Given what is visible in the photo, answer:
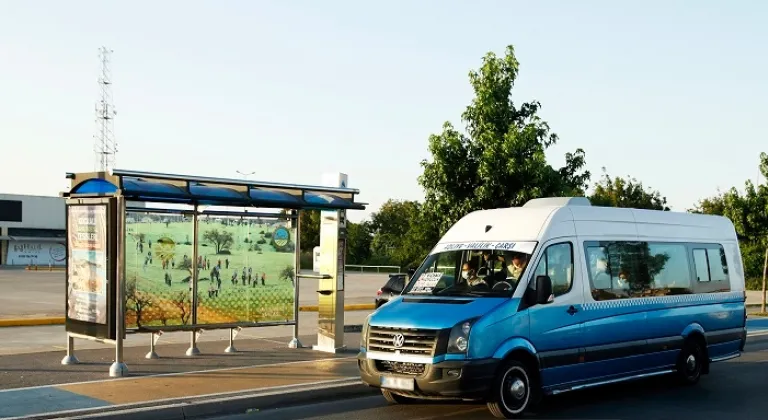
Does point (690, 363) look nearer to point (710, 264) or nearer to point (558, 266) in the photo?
point (710, 264)

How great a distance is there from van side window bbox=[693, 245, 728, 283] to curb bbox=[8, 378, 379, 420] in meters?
5.46

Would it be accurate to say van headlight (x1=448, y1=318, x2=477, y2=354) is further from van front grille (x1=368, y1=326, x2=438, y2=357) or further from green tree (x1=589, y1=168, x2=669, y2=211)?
green tree (x1=589, y1=168, x2=669, y2=211)

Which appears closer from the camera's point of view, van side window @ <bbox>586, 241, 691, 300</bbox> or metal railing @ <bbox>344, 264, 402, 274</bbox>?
van side window @ <bbox>586, 241, 691, 300</bbox>

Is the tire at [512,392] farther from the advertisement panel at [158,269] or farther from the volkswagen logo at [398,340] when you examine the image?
the advertisement panel at [158,269]

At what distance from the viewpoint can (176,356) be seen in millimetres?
14914

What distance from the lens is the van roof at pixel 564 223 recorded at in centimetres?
1109

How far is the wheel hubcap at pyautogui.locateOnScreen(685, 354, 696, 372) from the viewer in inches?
514

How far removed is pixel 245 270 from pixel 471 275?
5.70 meters

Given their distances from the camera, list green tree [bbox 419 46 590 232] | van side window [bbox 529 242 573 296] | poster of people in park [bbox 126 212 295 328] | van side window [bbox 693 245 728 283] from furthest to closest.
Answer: green tree [bbox 419 46 590 232] < poster of people in park [bbox 126 212 295 328] < van side window [bbox 693 245 728 283] < van side window [bbox 529 242 573 296]

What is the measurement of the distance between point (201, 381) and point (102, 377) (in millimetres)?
1471

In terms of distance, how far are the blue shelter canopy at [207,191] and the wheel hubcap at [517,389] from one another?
5983 millimetres

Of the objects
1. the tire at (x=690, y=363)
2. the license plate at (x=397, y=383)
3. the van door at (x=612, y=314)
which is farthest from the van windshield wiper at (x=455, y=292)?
the tire at (x=690, y=363)

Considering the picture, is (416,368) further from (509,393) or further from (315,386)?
(315,386)

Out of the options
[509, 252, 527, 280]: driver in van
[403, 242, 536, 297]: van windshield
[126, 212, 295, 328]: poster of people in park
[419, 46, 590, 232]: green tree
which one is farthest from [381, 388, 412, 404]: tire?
[419, 46, 590, 232]: green tree
